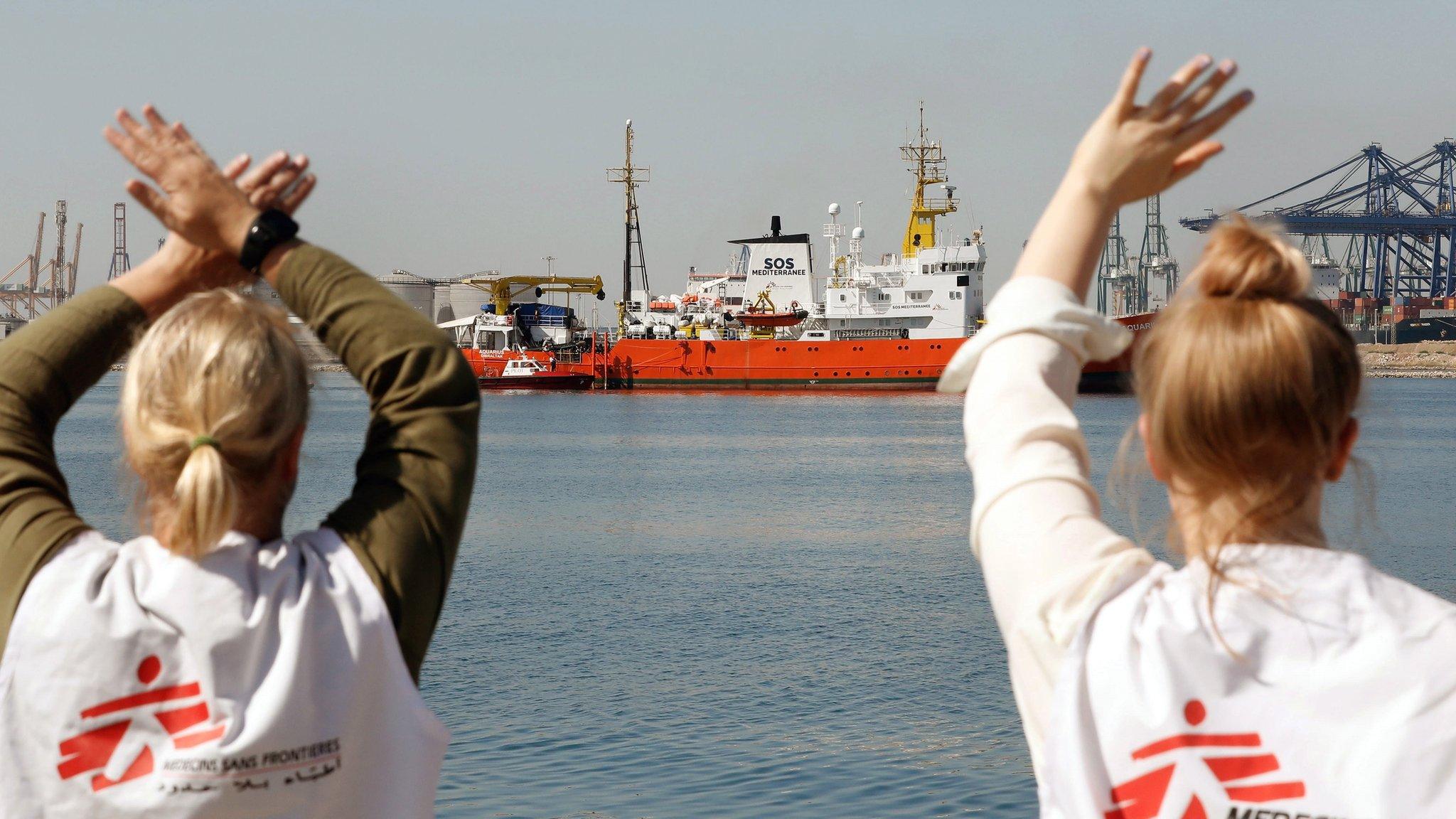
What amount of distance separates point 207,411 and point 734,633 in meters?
8.50

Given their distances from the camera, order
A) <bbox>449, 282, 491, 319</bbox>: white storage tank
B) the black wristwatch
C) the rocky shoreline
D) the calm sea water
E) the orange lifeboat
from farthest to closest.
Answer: the rocky shoreline → <bbox>449, 282, 491, 319</bbox>: white storage tank → the orange lifeboat → the calm sea water → the black wristwatch

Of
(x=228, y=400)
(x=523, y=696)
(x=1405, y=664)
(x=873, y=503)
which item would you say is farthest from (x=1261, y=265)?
(x=873, y=503)

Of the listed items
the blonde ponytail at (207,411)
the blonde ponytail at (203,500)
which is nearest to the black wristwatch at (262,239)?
the blonde ponytail at (207,411)

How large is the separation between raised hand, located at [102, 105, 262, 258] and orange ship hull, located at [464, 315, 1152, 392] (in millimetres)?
36646

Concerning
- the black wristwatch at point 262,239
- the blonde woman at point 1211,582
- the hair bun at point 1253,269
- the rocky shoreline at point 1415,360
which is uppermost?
the black wristwatch at point 262,239

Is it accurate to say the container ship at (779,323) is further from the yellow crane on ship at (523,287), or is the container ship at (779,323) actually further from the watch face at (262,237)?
the watch face at (262,237)

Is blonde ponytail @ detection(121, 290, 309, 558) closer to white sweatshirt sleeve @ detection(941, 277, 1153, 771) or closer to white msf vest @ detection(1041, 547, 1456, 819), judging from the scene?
white sweatshirt sleeve @ detection(941, 277, 1153, 771)

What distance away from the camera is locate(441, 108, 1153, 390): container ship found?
39.7m

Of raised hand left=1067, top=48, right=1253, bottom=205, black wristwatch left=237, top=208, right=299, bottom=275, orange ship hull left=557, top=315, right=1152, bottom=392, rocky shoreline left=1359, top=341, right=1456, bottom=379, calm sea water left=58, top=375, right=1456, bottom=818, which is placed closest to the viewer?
raised hand left=1067, top=48, right=1253, bottom=205

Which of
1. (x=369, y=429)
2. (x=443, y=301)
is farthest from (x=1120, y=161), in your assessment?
(x=443, y=301)

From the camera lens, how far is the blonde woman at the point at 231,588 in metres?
1.06

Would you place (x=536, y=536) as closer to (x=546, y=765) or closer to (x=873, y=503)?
(x=873, y=503)

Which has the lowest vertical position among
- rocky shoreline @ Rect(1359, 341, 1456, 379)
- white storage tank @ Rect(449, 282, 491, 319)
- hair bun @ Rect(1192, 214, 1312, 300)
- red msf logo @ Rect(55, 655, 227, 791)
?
rocky shoreline @ Rect(1359, 341, 1456, 379)

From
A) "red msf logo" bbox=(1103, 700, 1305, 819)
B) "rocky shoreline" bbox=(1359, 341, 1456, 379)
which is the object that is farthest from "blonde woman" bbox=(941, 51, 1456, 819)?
"rocky shoreline" bbox=(1359, 341, 1456, 379)
